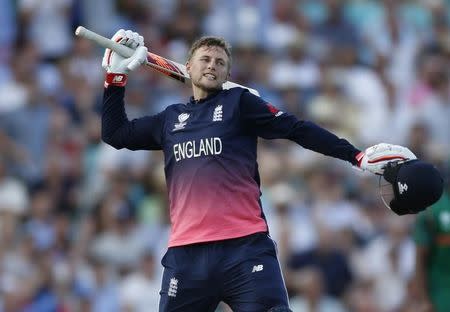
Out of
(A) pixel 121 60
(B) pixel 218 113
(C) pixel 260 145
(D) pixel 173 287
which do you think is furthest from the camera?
(C) pixel 260 145

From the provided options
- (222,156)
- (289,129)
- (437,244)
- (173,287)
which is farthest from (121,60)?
(437,244)

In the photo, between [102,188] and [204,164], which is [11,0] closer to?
Answer: [102,188]

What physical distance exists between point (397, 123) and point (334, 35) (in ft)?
5.19

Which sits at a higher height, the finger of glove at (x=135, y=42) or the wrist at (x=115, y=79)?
the finger of glove at (x=135, y=42)

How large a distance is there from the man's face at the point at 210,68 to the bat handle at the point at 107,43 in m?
0.45

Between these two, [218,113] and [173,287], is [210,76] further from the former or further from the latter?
[173,287]

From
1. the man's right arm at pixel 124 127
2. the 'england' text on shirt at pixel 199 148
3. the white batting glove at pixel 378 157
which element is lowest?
the white batting glove at pixel 378 157

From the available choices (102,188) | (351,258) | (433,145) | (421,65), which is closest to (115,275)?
(102,188)

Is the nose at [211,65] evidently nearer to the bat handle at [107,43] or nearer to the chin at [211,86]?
the chin at [211,86]

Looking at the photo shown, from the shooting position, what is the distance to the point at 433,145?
13531mm

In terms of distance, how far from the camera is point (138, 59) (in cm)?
791

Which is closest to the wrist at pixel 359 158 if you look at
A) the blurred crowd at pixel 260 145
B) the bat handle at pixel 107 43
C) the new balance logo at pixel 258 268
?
the new balance logo at pixel 258 268

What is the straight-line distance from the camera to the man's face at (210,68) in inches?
307

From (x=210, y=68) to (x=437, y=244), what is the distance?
9.15ft
